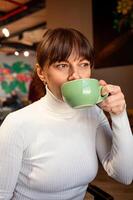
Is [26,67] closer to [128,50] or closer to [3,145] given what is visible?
[128,50]

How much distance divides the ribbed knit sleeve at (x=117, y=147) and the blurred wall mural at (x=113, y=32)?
1.95 meters

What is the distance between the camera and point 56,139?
875mm

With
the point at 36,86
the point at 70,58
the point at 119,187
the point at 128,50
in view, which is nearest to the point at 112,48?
the point at 128,50

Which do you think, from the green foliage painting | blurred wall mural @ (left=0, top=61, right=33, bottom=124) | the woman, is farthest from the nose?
the green foliage painting

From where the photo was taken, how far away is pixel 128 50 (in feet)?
9.29

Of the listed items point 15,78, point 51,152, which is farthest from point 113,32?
point 15,78

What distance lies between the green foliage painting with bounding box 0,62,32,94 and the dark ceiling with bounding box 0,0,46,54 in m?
2.22

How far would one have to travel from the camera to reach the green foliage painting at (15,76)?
34.3ft

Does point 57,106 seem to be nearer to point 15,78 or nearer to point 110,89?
point 110,89

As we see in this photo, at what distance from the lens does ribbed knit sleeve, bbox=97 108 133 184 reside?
87 cm

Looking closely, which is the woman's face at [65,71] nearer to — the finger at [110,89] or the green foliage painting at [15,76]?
the finger at [110,89]

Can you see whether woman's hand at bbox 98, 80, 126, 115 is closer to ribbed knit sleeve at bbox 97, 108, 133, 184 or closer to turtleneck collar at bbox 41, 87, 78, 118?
ribbed knit sleeve at bbox 97, 108, 133, 184

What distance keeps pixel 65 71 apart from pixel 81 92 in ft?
0.45

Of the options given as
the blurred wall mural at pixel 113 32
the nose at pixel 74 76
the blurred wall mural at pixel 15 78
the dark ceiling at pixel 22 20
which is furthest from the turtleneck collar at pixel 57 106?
the blurred wall mural at pixel 15 78
